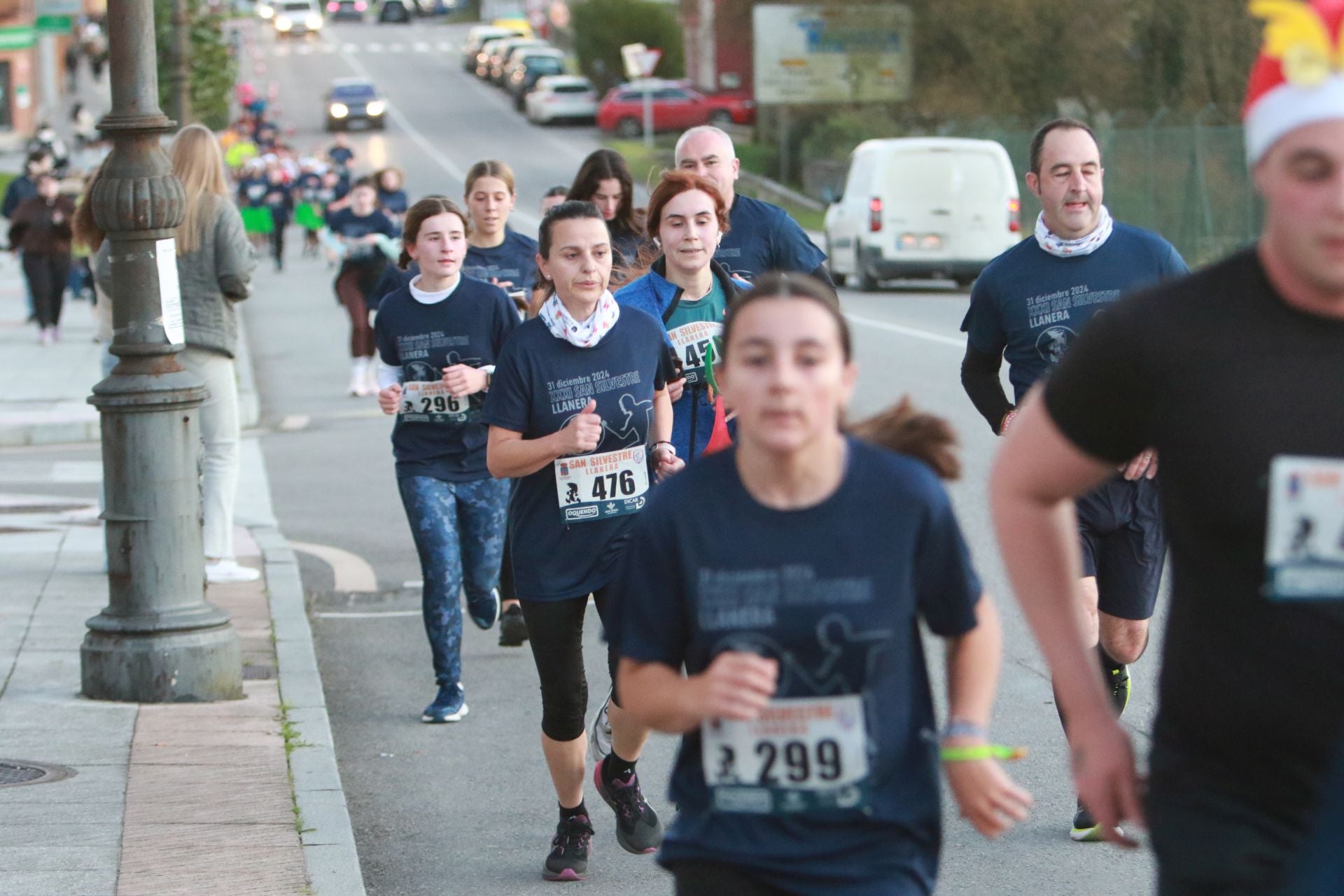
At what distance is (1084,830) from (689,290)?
6.56ft

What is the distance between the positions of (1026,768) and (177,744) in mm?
2785

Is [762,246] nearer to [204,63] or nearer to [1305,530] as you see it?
[1305,530]

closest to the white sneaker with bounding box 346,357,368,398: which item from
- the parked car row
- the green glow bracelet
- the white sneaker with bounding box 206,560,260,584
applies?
the white sneaker with bounding box 206,560,260,584

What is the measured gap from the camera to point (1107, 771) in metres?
2.96

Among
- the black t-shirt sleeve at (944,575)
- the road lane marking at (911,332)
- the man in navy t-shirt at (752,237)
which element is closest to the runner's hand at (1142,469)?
the man in navy t-shirt at (752,237)

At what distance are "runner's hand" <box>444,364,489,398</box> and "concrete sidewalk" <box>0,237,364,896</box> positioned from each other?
48.8 inches

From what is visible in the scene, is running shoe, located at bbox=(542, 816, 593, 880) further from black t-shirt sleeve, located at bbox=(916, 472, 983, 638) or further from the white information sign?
the white information sign

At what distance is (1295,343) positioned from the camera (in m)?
2.64

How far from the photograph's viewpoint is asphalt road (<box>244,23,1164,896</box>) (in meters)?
5.90

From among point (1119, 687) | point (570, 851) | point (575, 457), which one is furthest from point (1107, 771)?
point (1119, 687)

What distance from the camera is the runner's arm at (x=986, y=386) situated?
20.5 ft

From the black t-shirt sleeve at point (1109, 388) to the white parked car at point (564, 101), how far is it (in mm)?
65617

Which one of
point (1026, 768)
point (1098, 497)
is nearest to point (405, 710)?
point (1026, 768)

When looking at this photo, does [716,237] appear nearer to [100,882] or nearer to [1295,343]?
[100,882]
